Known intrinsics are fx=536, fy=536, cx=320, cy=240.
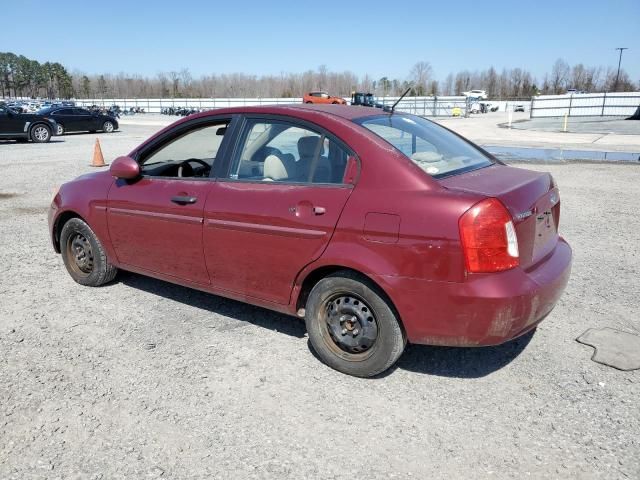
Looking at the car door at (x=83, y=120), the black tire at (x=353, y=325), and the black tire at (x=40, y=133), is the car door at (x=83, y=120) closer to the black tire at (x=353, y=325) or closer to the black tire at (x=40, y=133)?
the black tire at (x=40, y=133)

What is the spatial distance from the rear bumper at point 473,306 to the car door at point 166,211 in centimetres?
158

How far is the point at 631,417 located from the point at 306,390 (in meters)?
1.77

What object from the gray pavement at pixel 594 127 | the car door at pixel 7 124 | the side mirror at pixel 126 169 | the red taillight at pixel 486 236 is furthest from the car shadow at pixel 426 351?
the gray pavement at pixel 594 127

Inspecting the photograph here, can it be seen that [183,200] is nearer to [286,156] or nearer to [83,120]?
[286,156]

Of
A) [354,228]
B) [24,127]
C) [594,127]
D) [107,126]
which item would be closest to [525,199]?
[354,228]

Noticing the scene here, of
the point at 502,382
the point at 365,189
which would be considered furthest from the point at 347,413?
the point at 365,189

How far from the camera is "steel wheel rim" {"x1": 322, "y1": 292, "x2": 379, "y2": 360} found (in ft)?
10.5

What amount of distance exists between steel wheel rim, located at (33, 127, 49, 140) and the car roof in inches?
790

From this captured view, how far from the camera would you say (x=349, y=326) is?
10.8 ft

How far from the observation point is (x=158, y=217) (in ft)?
13.3

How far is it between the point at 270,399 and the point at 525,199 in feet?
6.11

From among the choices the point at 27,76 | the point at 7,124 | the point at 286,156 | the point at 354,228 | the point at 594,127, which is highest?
the point at 27,76

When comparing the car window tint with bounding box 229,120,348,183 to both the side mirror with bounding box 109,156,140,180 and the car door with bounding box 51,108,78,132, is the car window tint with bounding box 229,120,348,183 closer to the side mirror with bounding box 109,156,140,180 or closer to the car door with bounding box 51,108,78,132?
the side mirror with bounding box 109,156,140,180

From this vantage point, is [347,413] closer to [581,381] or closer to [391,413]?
[391,413]
